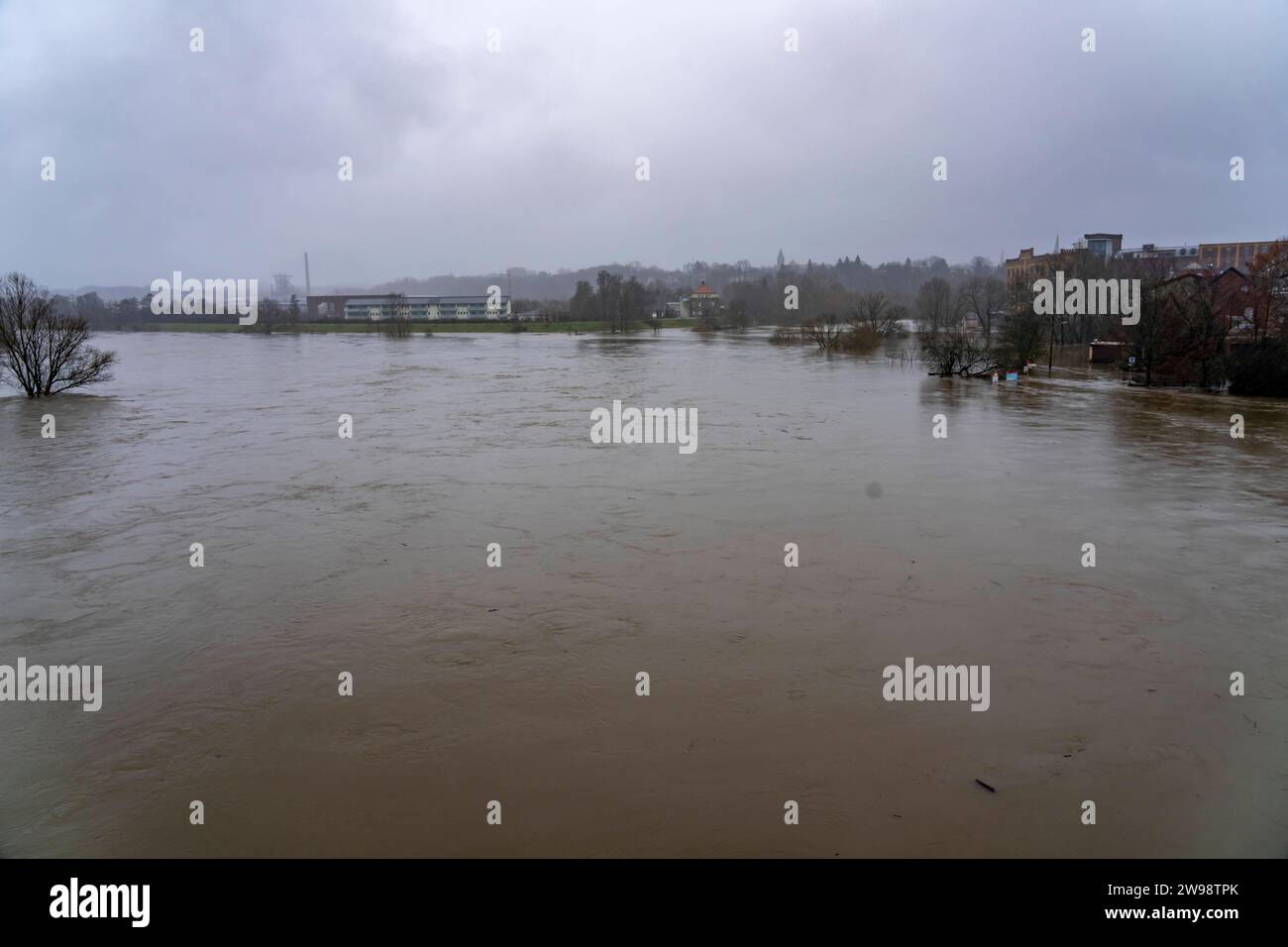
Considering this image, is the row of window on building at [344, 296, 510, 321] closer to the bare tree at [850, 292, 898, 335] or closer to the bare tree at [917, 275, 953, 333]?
the bare tree at [917, 275, 953, 333]

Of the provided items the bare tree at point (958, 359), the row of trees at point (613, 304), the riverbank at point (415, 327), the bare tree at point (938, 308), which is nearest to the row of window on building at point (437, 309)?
the riverbank at point (415, 327)

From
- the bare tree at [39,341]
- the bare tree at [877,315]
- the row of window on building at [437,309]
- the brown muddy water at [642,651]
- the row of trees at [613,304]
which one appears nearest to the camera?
the brown muddy water at [642,651]

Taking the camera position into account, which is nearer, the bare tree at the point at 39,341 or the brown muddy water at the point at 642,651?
the brown muddy water at the point at 642,651

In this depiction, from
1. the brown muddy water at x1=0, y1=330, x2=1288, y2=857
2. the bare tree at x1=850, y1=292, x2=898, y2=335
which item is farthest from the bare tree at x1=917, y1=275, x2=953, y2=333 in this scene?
the brown muddy water at x1=0, y1=330, x2=1288, y2=857

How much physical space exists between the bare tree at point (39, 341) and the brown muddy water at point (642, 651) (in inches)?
658

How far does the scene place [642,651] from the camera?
25.7ft

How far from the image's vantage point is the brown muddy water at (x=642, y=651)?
17.4 feet

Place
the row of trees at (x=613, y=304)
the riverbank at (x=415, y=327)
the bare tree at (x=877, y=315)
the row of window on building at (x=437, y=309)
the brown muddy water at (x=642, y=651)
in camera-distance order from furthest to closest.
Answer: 1. the row of window on building at (x=437, y=309)
2. the riverbank at (x=415, y=327)
3. the row of trees at (x=613, y=304)
4. the bare tree at (x=877, y=315)
5. the brown muddy water at (x=642, y=651)

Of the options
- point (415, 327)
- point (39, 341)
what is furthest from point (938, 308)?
point (415, 327)

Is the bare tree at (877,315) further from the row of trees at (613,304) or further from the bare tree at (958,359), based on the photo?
the row of trees at (613,304)

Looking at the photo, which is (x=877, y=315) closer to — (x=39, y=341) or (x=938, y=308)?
(x=938, y=308)

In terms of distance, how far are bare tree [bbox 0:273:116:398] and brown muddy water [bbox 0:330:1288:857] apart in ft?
54.8
